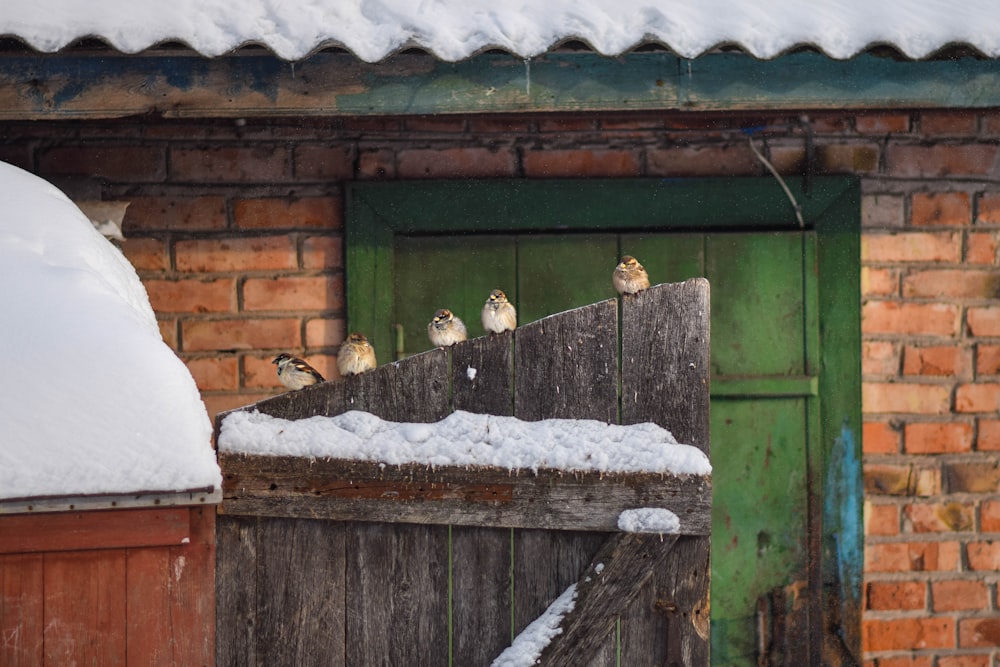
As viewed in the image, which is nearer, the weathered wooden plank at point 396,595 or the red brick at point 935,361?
the weathered wooden plank at point 396,595

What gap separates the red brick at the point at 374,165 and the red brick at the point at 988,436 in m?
2.13

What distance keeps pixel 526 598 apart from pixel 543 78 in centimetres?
147

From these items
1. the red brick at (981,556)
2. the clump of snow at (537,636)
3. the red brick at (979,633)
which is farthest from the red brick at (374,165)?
the red brick at (979,633)

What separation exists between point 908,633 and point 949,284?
3.83ft

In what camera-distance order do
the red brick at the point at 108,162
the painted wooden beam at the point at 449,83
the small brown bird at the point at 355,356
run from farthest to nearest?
the red brick at the point at 108,162
the small brown bird at the point at 355,356
the painted wooden beam at the point at 449,83

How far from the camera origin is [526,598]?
2.68 meters

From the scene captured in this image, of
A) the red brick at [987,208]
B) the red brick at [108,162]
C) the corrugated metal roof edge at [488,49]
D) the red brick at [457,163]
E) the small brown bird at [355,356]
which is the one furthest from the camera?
the red brick at [987,208]

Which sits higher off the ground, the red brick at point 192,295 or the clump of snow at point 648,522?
the red brick at point 192,295

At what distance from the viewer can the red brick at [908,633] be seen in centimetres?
385

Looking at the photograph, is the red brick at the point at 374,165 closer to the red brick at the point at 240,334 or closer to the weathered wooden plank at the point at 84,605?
the red brick at the point at 240,334

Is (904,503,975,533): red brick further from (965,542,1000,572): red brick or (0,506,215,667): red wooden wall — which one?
(0,506,215,667): red wooden wall

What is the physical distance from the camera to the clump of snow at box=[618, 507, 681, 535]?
2.64m

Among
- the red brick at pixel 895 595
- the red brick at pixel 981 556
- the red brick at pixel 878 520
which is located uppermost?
the red brick at pixel 878 520

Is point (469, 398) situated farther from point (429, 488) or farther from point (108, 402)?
point (108, 402)
